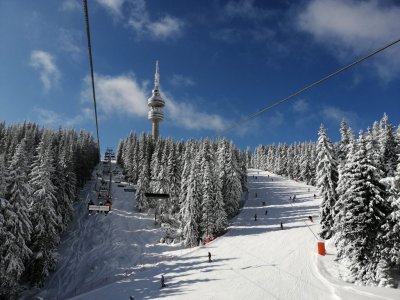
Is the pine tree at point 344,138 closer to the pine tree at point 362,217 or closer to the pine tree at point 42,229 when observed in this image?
the pine tree at point 362,217

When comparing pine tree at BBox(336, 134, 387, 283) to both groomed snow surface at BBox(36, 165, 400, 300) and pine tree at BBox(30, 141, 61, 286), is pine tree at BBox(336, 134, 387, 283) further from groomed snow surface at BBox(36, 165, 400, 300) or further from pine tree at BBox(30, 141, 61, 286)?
pine tree at BBox(30, 141, 61, 286)

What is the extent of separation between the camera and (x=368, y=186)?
28.3 meters

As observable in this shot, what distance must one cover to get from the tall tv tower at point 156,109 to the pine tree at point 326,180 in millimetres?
115562

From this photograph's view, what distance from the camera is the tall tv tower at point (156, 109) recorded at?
154m

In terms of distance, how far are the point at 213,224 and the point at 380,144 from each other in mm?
29754

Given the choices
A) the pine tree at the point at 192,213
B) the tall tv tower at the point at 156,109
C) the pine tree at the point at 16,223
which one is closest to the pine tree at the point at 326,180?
the pine tree at the point at 192,213

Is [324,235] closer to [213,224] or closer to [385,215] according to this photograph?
[385,215]

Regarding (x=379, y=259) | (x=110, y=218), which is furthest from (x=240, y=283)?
(x=110, y=218)

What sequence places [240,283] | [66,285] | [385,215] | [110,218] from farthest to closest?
[110,218]
[66,285]
[240,283]
[385,215]

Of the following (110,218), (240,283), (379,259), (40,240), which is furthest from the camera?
(110,218)

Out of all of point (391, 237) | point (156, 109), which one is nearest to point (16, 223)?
point (391, 237)

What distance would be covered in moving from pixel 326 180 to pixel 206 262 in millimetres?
17875

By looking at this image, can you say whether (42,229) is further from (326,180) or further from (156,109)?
(156,109)

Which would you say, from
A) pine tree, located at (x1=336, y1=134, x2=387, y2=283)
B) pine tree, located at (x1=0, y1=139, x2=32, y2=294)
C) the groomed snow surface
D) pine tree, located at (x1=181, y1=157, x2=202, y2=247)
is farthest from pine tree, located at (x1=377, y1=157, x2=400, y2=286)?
pine tree, located at (x1=0, y1=139, x2=32, y2=294)
